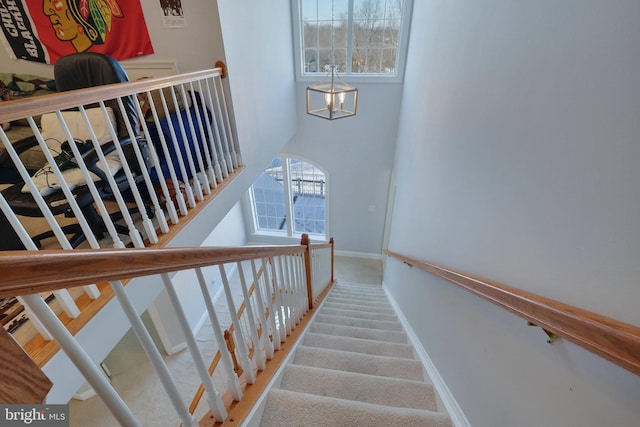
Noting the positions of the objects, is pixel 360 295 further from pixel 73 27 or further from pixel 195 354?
pixel 73 27

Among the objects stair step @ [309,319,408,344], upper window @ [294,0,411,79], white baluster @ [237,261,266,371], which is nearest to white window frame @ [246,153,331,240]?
upper window @ [294,0,411,79]

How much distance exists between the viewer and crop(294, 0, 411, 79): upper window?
151 inches

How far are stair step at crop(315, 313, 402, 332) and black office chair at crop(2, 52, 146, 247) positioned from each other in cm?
171

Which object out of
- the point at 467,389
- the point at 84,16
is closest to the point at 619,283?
the point at 467,389

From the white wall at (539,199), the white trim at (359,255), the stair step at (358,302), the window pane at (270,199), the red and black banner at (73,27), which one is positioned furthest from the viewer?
the white trim at (359,255)

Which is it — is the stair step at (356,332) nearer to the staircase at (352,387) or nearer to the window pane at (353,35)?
the staircase at (352,387)

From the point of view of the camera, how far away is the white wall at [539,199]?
63cm

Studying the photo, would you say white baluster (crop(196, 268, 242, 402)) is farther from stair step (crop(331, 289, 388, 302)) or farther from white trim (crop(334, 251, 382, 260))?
white trim (crop(334, 251, 382, 260))

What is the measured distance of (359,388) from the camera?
144 cm

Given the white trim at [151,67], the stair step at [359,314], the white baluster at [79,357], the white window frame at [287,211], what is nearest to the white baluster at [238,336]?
the white baluster at [79,357]

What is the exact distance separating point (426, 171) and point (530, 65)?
4.67ft

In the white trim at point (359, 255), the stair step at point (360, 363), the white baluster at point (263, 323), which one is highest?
the white baluster at point (263, 323)

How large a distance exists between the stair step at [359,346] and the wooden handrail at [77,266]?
4.93 feet

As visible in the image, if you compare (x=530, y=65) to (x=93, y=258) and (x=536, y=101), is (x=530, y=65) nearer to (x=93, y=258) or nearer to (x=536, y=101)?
(x=536, y=101)
